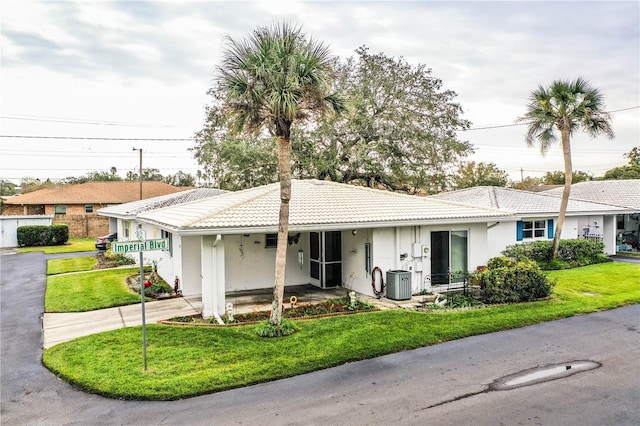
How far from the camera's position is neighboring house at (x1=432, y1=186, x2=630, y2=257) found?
1945 centimetres

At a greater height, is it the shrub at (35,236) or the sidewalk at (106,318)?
the shrub at (35,236)

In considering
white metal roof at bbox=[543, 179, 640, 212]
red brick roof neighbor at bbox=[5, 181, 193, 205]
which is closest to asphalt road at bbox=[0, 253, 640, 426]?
white metal roof at bbox=[543, 179, 640, 212]

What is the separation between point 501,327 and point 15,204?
42675 mm

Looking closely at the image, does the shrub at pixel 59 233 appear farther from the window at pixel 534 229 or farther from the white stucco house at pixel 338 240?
the window at pixel 534 229

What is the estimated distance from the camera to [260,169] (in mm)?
26609

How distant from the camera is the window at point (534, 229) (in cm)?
1988

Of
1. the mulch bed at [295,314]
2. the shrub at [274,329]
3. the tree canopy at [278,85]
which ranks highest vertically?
the tree canopy at [278,85]

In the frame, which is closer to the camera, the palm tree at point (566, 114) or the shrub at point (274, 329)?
the shrub at point (274, 329)

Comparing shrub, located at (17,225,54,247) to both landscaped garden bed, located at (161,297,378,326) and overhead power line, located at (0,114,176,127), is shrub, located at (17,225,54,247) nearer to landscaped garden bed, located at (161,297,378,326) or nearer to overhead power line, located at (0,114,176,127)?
overhead power line, located at (0,114,176,127)

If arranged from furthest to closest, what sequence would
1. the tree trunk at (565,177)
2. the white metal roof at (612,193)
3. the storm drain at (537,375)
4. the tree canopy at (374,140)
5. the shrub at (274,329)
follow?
1. the tree canopy at (374,140)
2. the white metal roof at (612,193)
3. the tree trunk at (565,177)
4. the shrub at (274,329)
5. the storm drain at (537,375)

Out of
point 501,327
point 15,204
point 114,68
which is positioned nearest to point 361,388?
point 501,327

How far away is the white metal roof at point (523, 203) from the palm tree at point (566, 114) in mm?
2175

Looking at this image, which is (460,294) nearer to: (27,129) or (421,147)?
(421,147)

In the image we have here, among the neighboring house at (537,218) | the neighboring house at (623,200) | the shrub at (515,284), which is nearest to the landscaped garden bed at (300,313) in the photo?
the shrub at (515,284)
